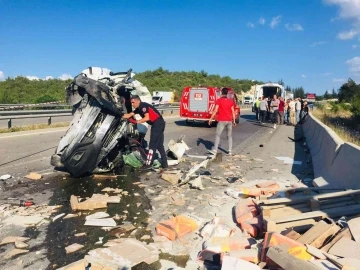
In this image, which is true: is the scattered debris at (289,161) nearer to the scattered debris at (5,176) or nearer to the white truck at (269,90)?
the scattered debris at (5,176)

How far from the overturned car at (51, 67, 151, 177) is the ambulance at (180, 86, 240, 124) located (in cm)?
1126

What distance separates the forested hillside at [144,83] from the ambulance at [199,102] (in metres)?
21.3

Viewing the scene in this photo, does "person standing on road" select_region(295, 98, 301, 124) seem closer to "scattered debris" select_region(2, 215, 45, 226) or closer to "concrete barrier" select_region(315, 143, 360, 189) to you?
"concrete barrier" select_region(315, 143, 360, 189)

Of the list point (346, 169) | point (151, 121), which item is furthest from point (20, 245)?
point (346, 169)

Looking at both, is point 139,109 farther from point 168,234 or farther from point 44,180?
point 168,234

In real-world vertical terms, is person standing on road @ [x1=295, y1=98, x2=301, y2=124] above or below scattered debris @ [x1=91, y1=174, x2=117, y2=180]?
above

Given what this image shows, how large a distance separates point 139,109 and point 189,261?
4.64 meters

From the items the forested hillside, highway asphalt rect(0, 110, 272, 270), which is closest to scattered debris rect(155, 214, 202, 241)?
highway asphalt rect(0, 110, 272, 270)

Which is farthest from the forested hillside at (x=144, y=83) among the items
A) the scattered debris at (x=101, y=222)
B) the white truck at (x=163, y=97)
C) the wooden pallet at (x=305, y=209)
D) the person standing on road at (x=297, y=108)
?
the wooden pallet at (x=305, y=209)

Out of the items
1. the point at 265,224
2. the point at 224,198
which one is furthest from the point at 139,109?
the point at 265,224

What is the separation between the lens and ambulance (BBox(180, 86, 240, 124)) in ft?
61.2

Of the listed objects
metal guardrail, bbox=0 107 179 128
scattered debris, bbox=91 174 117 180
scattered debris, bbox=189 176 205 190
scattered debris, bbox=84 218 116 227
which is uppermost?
metal guardrail, bbox=0 107 179 128

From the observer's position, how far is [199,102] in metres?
19.1

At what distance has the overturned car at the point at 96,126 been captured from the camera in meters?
6.48
